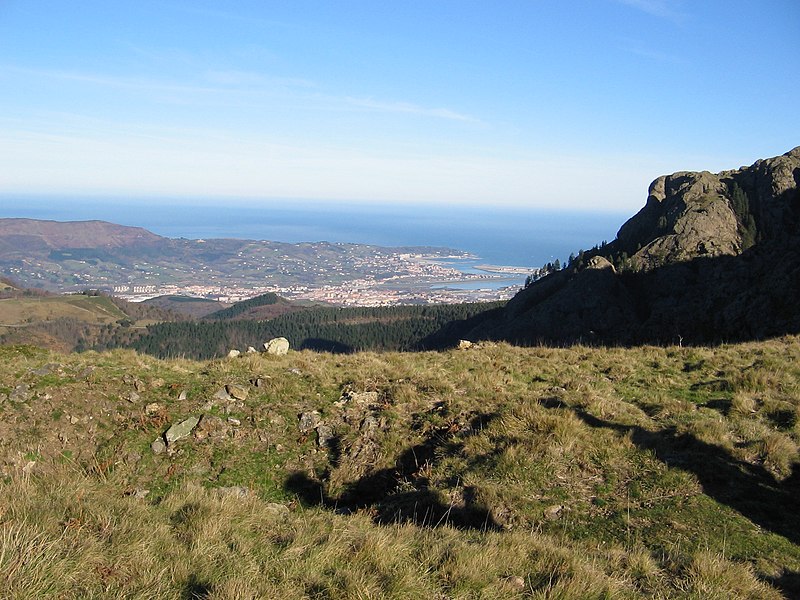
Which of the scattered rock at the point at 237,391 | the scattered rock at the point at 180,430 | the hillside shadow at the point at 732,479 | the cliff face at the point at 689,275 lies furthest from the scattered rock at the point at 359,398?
the cliff face at the point at 689,275

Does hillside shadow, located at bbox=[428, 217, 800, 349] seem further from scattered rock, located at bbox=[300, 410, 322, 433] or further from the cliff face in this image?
scattered rock, located at bbox=[300, 410, 322, 433]

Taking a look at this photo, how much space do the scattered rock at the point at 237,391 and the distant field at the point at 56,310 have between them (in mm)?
115556

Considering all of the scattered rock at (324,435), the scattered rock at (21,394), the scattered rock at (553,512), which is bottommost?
the scattered rock at (324,435)

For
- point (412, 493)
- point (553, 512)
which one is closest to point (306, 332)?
point (412, 493)

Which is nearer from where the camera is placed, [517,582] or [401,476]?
[517,582]

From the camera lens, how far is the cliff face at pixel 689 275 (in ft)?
135

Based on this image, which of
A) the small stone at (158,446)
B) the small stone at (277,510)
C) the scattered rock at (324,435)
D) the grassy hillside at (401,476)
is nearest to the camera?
the grassy hillside at (401,476)

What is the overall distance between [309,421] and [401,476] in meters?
2.97

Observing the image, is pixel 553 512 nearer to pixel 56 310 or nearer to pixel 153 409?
pixel 153 409

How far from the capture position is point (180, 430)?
34.7 ft

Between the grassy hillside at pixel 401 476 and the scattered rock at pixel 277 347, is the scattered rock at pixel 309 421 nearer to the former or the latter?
the grassy hillside at pixel 401 476

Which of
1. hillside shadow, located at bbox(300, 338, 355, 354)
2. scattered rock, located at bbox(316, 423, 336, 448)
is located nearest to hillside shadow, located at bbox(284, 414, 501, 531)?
scattered rock, located at bbox(316, 423, 336, 448)

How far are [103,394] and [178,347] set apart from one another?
9137cm

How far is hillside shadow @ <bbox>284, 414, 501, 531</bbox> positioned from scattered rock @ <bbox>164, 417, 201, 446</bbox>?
276 cm
